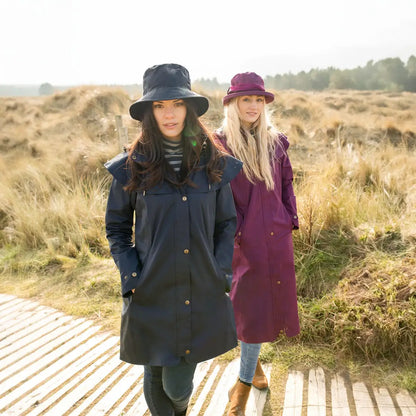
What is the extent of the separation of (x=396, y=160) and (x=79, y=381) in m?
6.93

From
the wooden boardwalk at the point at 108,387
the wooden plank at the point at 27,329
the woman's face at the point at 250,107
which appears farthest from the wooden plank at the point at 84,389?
the woman's face at the point at 250,107

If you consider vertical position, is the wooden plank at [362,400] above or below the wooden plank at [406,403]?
below

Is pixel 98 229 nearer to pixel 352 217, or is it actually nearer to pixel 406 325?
pixel 352 217

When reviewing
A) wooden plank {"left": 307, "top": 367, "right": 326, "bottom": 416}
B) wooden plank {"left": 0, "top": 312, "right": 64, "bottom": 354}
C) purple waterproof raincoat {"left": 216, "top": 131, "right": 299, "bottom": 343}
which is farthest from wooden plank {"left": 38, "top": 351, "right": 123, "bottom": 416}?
wooden plank {"left": 307, "top": 367, "right": 326, "bottom": 416}

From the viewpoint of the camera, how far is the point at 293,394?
2.86 metres

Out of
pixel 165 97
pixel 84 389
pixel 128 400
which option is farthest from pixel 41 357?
pixel 165 97

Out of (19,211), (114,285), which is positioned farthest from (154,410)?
(19,211)

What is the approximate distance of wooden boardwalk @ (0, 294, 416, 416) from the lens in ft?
8.93

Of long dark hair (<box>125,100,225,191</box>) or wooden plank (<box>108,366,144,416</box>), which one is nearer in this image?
long dark hair (<box>125,100,225,191</box>)

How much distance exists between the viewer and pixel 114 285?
466 centimetres

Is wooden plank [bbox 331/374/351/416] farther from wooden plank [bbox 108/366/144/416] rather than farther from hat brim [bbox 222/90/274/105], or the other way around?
hat brim [bbox 222/90/274/105]

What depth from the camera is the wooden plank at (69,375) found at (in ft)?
9.36

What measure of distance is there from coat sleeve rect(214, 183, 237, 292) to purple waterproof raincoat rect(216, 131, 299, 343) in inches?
13.4

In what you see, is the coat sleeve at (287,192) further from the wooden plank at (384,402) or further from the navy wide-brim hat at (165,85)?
the wooden plank at (384,402)
